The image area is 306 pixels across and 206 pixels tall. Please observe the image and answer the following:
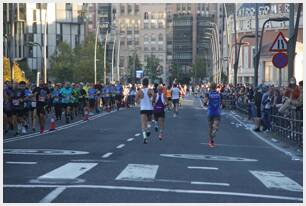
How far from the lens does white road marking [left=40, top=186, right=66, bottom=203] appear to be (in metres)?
9.17

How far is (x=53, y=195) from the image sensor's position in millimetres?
9617

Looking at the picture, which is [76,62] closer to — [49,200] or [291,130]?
[291,130]

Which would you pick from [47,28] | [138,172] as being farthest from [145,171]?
[47,28]

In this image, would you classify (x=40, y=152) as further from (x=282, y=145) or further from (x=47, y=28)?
(x=47, y=28)

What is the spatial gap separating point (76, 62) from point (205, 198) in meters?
83.3

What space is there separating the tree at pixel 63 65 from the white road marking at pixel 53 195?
81679 millimetres

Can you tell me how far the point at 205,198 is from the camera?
31.8ft

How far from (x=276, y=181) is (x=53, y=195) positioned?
4051mm

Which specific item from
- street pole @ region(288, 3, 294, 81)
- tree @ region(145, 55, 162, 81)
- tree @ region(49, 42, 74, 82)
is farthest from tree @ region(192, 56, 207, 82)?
street pole @ region(288, 3, 294, 81)

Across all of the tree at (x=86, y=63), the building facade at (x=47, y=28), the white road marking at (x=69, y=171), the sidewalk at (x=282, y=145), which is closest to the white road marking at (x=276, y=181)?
the white road marking at (x=69, y=171)

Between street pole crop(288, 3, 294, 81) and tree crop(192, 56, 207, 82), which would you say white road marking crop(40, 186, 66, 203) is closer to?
street pole crop(288, 3, 294, 81)

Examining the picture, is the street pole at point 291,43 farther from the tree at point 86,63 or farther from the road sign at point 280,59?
the tree at point 86,63

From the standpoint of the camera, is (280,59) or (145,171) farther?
(280,59)

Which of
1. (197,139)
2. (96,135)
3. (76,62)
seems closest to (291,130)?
(197,139)
